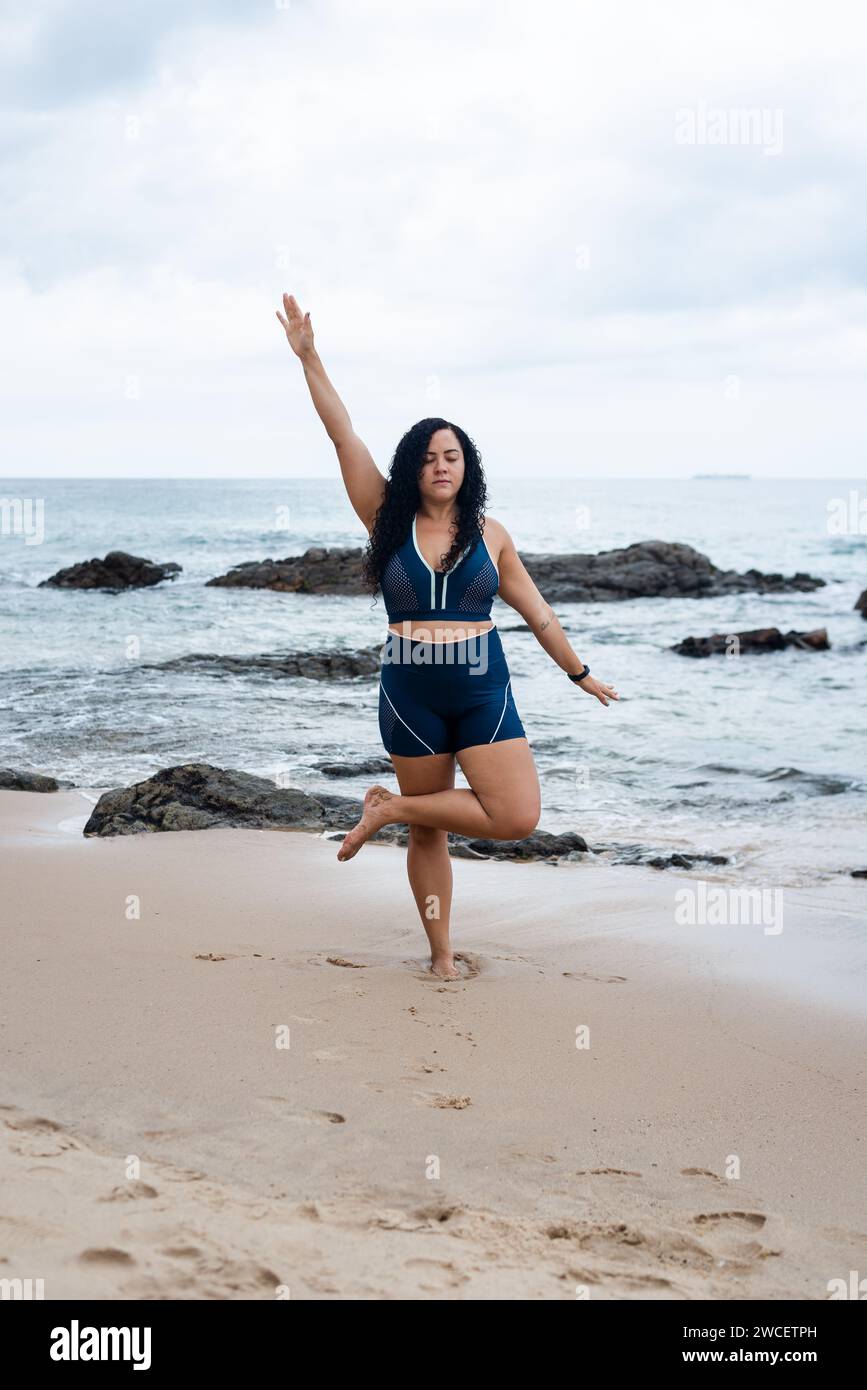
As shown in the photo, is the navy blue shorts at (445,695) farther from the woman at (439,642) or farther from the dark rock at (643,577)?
the dark rock at (643,577)

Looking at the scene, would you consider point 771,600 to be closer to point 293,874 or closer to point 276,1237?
point 293,874

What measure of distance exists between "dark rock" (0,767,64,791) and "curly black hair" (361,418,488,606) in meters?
4.85

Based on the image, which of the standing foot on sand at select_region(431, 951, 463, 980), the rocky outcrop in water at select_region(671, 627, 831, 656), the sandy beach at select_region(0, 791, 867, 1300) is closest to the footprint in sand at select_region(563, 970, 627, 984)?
the sandy beach at select_region(0, 791, 867, 1300)

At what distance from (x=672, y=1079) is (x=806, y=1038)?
0.69 m

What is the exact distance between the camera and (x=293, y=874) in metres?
6.03

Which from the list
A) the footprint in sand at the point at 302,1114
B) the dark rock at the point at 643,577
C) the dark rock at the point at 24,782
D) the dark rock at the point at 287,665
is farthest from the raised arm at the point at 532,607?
the dark rock at the point at 643,577

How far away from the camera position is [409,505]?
4.32 m

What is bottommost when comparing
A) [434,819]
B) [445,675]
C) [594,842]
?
[594,842]

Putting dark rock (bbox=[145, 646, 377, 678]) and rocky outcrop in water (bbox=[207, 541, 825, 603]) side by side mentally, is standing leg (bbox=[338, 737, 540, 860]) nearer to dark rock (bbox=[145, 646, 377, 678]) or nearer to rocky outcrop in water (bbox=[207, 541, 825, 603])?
dark rock (bbox=[145, 646, 377, 678])

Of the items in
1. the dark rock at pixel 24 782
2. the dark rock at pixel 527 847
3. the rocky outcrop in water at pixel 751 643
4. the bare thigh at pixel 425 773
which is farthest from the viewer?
the rocky outcrop in water at pixel 751 643

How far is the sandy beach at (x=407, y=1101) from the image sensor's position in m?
2.45

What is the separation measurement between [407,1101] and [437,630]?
1.69m
